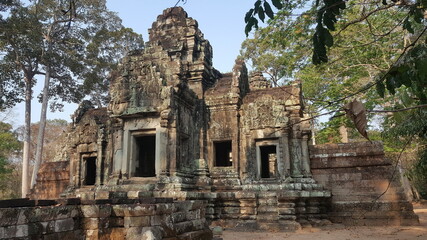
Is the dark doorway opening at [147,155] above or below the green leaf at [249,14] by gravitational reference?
below

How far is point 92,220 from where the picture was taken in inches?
185

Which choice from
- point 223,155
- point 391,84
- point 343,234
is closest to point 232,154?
point 223,155

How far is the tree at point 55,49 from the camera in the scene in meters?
19.5

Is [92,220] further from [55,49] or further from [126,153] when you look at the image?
[55,49]

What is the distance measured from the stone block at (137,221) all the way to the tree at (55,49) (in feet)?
56.8

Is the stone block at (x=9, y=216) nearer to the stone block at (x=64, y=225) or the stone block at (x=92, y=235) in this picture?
the stone block at (x=64, y=225)

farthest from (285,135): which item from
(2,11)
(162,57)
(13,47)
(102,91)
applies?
(102,91)

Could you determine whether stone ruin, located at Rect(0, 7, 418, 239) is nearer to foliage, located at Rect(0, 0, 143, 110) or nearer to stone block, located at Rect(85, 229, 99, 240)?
stone block, located at Rect(85, 229, 99, 240)

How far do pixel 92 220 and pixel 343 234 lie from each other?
6710 millimetres

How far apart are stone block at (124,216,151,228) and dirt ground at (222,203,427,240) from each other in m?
4.03

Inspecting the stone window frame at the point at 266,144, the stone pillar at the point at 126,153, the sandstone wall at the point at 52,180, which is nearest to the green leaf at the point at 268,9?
the stone window frame at the point at 266,144

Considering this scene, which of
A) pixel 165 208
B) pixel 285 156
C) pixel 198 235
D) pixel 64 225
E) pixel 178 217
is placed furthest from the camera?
pixel 285 156

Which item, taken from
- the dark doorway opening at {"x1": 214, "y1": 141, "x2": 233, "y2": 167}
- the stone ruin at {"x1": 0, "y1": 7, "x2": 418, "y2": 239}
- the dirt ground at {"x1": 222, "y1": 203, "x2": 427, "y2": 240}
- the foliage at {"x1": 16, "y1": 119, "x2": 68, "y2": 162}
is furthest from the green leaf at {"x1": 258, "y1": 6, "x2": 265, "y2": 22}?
the foliage at {"x1": 16, "y1": 119, "x2": 68, "y2": 162}

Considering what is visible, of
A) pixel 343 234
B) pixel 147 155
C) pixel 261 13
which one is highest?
pixel 261 13
